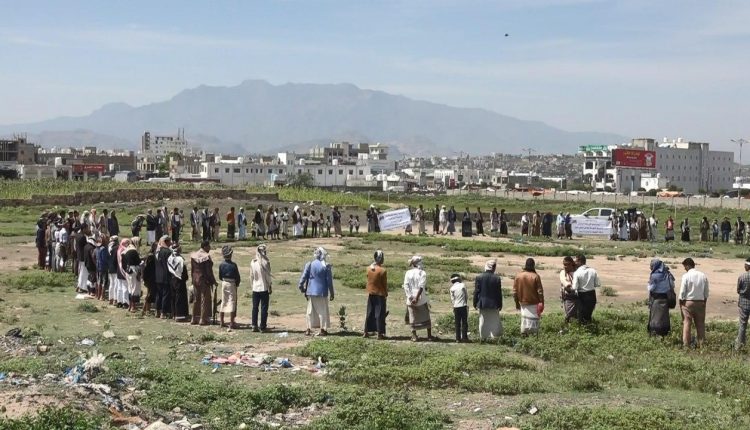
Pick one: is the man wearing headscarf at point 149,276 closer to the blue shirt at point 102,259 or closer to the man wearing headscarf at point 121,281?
the man wearing headscarf at point 121,281

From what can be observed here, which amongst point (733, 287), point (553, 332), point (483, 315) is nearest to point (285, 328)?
point (483, 315)

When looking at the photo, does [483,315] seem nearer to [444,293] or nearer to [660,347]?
[660,347]

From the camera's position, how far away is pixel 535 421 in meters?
10.9

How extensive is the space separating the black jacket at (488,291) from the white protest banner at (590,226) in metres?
32.5

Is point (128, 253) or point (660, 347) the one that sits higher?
point (128, 253)

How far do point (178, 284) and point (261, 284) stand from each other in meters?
2.38

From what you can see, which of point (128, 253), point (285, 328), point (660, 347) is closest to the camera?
point (660, 347)

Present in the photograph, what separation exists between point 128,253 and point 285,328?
170 inches

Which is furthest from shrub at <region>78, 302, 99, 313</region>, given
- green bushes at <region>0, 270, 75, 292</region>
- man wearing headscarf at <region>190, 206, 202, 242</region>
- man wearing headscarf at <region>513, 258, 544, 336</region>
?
man wearing headscarf at <region>190, 206, 202, 242</region>

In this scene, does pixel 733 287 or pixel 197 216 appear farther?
pixel 197 216

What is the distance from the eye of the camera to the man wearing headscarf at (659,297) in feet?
53.3

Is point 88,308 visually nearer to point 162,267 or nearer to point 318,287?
point 162,267

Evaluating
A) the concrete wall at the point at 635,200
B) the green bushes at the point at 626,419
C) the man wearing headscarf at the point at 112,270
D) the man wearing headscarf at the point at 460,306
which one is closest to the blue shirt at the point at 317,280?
the man wearing headscarf at the point at 460,306

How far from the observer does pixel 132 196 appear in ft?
195
